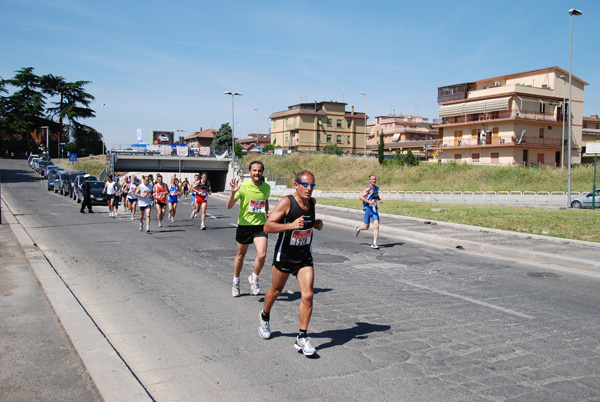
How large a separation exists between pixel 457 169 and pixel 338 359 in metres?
47.1

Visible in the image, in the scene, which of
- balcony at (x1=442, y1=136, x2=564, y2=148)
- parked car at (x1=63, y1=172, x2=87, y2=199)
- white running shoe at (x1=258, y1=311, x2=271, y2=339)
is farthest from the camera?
balcony at (x1=442, y1=136, x2=564, y2=148)

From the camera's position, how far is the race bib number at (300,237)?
16.8 ft

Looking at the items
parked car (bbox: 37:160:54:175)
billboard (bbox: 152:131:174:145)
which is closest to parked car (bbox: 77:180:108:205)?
parked car (bbox: 37:160:54:175)

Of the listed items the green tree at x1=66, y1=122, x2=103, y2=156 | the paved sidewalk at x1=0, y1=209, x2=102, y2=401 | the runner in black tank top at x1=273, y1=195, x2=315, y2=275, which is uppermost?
the green tree at x1=66, y1=122, x2=103, y2=156

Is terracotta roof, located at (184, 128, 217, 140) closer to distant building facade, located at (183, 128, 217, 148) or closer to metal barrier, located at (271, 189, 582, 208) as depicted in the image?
distant building facade, located at (183, 128, 217, 148)

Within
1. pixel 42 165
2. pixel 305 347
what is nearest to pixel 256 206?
pixel 305 347

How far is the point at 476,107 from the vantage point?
184ft

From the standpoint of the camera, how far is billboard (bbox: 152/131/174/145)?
90.5 meters

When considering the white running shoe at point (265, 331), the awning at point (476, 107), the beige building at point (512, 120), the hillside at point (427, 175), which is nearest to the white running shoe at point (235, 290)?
the white running shoe at point (265, 331)

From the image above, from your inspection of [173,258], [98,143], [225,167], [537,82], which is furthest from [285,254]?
[98,143]

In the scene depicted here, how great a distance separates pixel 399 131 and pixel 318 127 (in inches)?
761

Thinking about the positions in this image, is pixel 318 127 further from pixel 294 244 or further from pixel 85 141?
pixel 294 244

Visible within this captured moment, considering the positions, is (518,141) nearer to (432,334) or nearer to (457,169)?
(457,169)

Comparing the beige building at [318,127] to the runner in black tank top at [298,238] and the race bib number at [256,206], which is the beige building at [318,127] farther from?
the runner in black tank top at [298,238]
